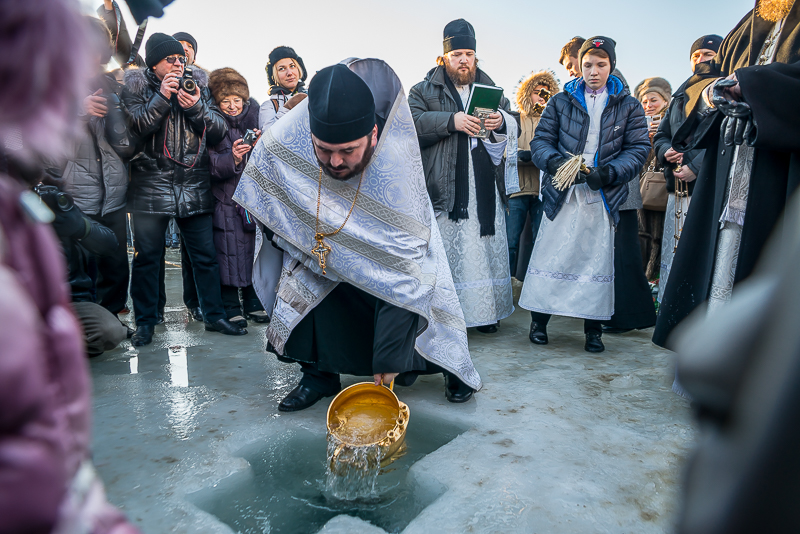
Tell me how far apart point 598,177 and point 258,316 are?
271cm

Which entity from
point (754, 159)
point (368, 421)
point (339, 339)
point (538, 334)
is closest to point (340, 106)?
point (339, 339)

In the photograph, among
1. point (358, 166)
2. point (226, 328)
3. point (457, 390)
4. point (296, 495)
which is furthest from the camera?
point (226, 328)

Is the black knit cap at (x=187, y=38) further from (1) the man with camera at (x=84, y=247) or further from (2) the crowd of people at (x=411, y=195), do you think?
(1) the man with camera at (x=84, y=247)

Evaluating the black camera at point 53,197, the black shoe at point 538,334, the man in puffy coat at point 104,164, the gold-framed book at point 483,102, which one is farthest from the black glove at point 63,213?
the black shoe at point 538,334

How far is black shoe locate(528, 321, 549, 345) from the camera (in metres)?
3.83

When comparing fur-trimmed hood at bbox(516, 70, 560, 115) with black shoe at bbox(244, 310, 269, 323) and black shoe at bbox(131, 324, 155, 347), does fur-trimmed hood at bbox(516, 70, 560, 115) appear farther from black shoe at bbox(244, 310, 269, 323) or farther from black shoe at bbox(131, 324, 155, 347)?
black shoe at bbox(131, 324, 155, 347)

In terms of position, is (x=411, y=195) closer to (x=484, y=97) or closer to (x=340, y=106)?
(x=340, y=106)

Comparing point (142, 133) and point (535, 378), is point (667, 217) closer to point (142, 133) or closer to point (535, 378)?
point (535, 378)

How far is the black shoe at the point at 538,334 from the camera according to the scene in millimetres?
3828

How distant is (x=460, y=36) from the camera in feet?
12.5

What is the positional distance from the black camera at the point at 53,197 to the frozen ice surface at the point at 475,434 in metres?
0.90

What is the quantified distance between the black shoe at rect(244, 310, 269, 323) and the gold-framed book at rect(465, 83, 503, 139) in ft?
7.04

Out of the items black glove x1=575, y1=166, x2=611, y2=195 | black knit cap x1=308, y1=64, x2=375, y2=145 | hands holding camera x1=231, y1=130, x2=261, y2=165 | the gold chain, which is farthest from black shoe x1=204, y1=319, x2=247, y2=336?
black glove x1=575, y1=166, x2=611, y2=195

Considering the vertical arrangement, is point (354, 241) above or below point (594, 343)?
above
